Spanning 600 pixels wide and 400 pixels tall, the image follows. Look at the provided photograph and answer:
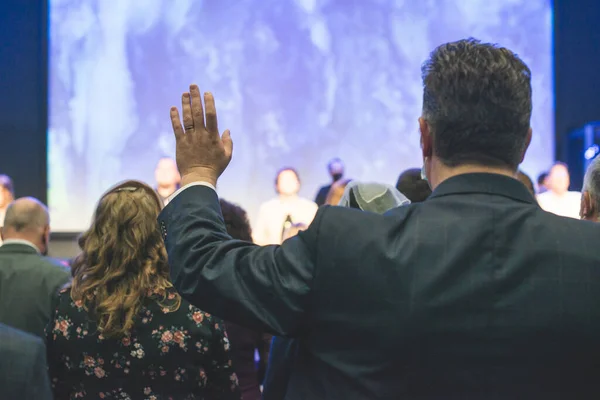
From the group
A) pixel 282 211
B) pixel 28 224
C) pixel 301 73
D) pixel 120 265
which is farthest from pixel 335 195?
pixel 301 73

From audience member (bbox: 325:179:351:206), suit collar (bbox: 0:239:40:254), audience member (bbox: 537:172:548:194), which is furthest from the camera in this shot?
audience member (bbox: 537:172:548:194)

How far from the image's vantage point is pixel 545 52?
8438mm

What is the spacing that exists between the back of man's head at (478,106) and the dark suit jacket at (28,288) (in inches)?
72.2

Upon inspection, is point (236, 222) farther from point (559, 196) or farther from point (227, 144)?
point (559, 196)

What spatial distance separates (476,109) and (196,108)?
0.41m

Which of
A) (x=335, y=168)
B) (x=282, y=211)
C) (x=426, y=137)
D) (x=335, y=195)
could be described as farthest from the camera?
(x=335, y=168)

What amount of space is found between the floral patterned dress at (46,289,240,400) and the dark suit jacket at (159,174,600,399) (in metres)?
0.91

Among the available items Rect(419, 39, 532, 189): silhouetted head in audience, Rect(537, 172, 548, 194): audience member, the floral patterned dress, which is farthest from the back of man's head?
Rect(537, 172, 548, 194): audience member

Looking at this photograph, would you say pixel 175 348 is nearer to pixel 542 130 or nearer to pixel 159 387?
pixel 159 387

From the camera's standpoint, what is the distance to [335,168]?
7.77m

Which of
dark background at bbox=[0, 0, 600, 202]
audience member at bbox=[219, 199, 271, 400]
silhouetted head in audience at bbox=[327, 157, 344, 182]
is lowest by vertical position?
audience member at bbox=[219, 199, 271, 400]

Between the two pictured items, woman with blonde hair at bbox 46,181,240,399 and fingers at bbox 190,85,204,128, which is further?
woman with blonde hair at bbox 46,181,240,399

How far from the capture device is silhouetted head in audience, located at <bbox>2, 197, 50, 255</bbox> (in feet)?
9.25

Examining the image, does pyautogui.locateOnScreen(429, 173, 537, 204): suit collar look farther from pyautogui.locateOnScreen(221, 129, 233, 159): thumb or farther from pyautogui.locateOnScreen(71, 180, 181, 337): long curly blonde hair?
pyautogui.locateOnScreen(71, 180, 181, 337): long curly blonde hair
